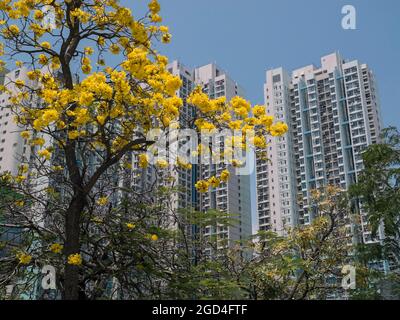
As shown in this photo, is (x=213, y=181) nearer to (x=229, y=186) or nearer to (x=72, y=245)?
(x=72, y=245)

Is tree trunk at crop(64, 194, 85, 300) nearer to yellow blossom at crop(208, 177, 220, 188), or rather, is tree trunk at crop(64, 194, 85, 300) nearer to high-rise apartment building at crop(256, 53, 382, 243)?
yellow blossom at crop(208, 177, 220, 188)

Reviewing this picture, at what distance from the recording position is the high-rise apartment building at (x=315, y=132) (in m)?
47.8

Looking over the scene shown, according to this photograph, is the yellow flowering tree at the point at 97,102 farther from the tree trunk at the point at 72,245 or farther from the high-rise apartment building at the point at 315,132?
the high-rise apartment building at the point at 315,132

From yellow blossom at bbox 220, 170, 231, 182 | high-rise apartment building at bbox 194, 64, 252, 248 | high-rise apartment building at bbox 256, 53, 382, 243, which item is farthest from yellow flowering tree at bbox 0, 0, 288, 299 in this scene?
high-rise apartment building at bbox 256, 53, 382, 243

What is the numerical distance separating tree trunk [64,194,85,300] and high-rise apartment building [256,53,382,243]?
42168 millimetres

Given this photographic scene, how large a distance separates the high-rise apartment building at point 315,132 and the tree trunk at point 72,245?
4217cm

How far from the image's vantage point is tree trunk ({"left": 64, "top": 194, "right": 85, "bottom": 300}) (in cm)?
475

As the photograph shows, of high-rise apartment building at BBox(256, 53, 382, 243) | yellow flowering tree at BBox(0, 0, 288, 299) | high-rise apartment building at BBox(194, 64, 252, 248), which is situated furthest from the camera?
high-rise apartment building at BBox(256, 53, 382, 243)

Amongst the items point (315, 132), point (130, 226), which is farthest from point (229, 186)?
point (130, 226)

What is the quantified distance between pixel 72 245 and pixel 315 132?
4795 centimetres

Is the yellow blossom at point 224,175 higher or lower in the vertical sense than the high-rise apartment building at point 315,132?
lower

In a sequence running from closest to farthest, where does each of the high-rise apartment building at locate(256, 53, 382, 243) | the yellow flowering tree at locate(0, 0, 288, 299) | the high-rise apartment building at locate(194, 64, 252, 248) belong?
the yellow flowering tree at locate(0, 0, 288, 299) < the high-rise apartment building at locate(194, 64, 252, 248) < the high-rise apartment building at locate(256, 53, 382, 243)

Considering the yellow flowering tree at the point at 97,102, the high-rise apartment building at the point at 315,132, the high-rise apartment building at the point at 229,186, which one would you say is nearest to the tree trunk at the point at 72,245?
the yellow flowering tree at the point at 97,102
